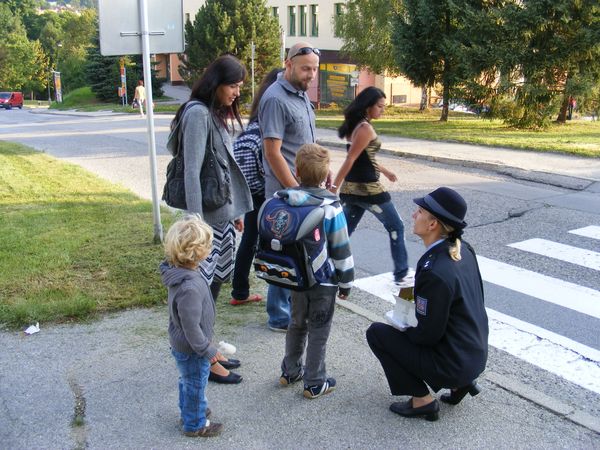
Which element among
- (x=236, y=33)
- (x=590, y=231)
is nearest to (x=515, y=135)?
(x=590, y=231)

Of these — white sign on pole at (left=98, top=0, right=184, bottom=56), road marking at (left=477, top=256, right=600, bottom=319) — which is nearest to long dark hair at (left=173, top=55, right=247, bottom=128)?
white sign on pole at (left=98, top=0, right=184, bottom=56)

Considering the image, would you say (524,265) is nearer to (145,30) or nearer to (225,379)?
(225,379)

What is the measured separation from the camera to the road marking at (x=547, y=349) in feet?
13.9

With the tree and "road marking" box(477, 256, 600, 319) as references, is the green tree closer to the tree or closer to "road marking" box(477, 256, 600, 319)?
the tree

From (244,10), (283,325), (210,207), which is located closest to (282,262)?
(210,207)

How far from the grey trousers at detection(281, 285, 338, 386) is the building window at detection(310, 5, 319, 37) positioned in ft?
140

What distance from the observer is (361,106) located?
215 inches

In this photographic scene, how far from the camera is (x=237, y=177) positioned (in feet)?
14.0

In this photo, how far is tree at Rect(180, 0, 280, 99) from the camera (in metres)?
34.5

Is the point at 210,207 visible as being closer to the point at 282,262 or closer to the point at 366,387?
the point at 282,262

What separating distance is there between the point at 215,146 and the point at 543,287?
3.75 meters

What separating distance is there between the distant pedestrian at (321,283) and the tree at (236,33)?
102 feet

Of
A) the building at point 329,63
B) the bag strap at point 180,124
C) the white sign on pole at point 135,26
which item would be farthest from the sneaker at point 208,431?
the building at point 329,63

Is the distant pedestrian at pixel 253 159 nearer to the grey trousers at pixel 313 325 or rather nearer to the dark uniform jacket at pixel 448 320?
the grey trousers at pixel 313 325
